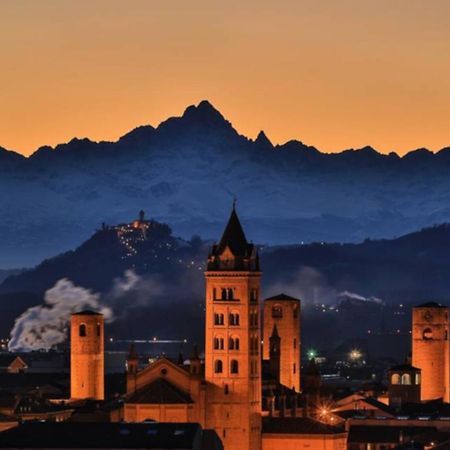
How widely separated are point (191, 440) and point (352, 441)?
32.0m

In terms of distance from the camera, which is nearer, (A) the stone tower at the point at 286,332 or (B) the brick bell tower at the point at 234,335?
(B) the brick bell tower at the point at 234,335

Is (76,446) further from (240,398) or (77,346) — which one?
(77,346)

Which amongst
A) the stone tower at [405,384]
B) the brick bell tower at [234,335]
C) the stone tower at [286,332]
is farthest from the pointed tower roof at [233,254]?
the stone tower at [405,384]

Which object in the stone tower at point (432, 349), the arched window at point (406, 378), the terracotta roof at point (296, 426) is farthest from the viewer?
the stone tower at point (432, 349)

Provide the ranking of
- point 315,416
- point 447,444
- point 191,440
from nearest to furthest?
point 191,440
point 447,444
point 315,416

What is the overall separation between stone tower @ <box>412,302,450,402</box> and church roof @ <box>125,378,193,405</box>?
45740 millimetres

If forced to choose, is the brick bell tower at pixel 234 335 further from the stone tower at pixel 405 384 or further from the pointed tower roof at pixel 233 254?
the stone tower at pixel 405 384

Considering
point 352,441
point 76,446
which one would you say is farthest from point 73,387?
point 76,446

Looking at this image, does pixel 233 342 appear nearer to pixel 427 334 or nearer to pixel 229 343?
pixel 229 343

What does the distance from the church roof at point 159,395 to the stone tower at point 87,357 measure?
103ft

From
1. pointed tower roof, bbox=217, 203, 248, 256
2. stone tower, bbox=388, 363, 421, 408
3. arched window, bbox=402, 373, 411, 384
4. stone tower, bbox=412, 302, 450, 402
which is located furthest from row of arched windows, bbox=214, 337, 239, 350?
stone tower, bbox=412, 302, 450, 402

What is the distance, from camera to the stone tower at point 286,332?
14025 cm

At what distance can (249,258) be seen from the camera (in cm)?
12350

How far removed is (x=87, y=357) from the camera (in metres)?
154
